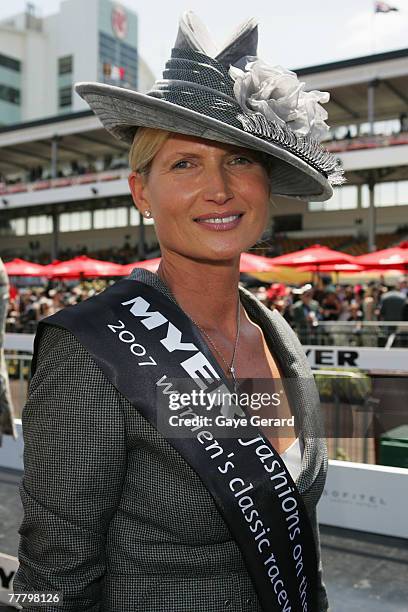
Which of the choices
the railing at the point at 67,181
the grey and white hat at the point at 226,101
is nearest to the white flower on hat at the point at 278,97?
the grey and white hat at the point at 226,101

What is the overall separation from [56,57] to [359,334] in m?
58.9

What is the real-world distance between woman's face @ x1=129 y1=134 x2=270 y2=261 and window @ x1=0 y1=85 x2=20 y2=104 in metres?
60.7

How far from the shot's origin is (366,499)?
385 cm

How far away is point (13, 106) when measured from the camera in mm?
57688

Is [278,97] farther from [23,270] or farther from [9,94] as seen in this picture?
[9,94]

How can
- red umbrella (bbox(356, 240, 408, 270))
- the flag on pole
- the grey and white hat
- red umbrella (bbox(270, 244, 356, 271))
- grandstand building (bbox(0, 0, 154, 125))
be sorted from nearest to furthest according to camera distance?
1. the grey and white hat
2. red umbrella (bbox(356, 240, 408, 270))
3. red umbrella (bbox(270, 244, 356, 271))
4. the flag on pole
5. grandstand building (bbox(0, 0, 154, 125))

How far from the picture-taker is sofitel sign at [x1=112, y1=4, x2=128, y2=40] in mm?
62594

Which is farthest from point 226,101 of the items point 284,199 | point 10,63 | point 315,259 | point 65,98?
point 65,98

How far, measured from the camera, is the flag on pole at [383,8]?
25391 millimetres

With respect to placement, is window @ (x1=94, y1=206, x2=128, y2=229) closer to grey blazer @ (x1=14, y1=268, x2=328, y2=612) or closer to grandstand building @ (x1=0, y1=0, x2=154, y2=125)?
grandstand building @ (x1=0, y1=0, x2=154, y2=125)

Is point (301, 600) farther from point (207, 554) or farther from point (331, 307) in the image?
point (331, 307)

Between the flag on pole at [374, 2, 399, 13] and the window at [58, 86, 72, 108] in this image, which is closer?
the flag on pole at [374, 2, 399, 13]

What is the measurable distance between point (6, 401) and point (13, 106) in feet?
195

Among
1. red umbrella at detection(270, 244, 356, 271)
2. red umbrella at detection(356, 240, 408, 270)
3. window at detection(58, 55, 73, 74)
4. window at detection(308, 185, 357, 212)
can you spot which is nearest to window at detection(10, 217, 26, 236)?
window at detection(308, 185, 357, 212)
